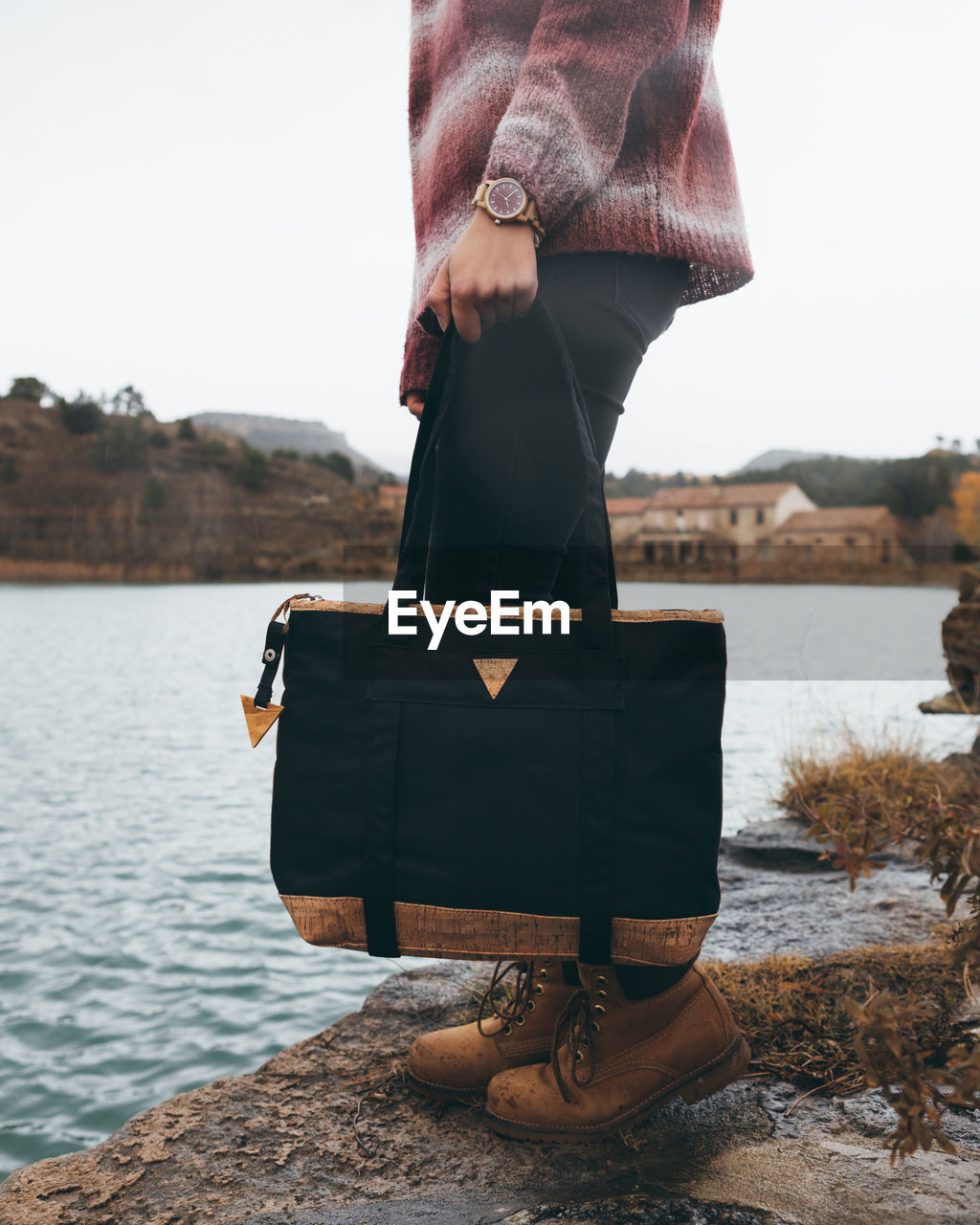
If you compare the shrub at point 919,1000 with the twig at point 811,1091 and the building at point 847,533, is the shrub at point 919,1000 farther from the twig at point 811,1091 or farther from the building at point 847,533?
the building at point 847,533

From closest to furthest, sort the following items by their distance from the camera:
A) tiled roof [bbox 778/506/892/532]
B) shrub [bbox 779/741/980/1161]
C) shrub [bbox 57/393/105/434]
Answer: shrub [bbox 779/741/980/1161], tiled roof [bbox 778/506/892/532], shrub [bbox 57/393/105/434]

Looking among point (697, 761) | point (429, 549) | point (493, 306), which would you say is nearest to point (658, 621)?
point (697, 761)

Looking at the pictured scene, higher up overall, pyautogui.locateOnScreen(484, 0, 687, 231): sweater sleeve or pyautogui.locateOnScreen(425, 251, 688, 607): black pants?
pyautogui.locateOnScreen(484, 0, 687, 231): sweater sleeve

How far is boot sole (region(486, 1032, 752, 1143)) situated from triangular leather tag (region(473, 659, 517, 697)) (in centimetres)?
68

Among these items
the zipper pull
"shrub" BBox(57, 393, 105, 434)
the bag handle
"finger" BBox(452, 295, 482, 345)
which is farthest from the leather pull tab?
"shrub" BBox(57, 393, 105, 434)

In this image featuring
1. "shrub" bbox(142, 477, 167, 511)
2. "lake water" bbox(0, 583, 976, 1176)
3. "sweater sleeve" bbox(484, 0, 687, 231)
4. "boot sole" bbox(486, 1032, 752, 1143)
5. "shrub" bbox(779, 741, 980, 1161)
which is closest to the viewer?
"shrub" bbox(779, 741, 980, 1161)

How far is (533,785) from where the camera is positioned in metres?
1.11

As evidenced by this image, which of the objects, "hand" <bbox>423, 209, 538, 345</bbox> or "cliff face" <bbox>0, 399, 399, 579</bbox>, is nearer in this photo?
"hand" <bbox>423, 209, 538, 345</bbox>

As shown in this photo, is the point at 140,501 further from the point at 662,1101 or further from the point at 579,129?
the point at 662,1101

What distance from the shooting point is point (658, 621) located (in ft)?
3.65

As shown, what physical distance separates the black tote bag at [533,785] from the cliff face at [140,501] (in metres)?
39.8

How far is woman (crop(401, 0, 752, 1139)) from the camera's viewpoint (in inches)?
45.1

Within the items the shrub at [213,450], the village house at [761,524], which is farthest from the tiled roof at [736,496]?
the shrub at [213,450]
